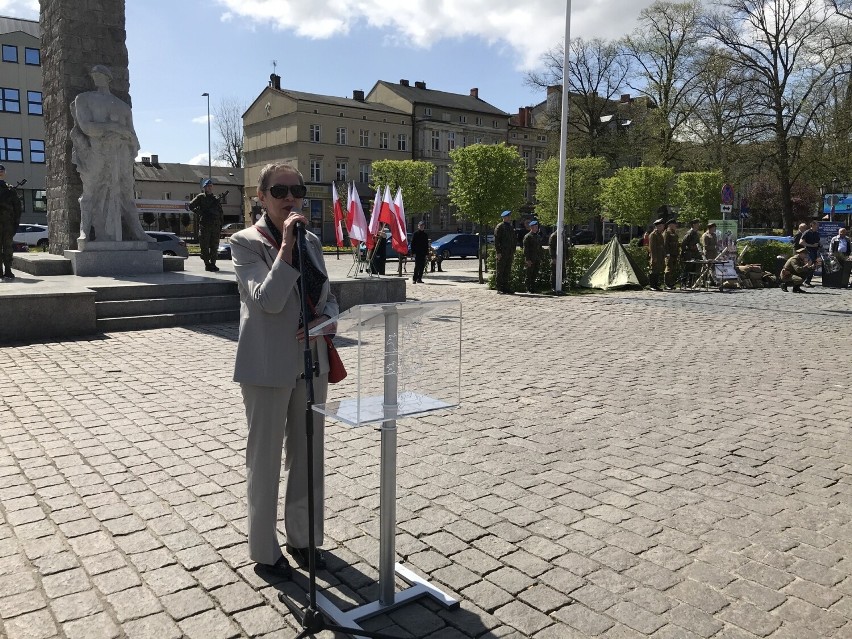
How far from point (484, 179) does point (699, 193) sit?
15.4 meters

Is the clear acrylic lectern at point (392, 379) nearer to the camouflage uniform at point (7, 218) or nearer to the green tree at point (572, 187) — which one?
the camouflage uniform at point (7, 218)

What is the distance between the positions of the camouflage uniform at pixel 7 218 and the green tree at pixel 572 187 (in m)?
33.8

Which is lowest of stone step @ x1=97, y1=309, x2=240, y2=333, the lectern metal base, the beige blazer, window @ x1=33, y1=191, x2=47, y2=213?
the lectern metal base

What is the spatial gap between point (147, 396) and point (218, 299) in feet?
19.1

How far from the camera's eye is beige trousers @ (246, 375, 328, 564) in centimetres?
334

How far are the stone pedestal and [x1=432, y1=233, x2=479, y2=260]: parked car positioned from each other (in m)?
24.8

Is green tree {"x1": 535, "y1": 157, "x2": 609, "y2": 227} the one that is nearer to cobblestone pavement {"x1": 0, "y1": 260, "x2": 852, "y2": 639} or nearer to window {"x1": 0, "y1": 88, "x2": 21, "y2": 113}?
cobblestone pavement {"x1": 0, "y1": 260, "x2": 852, "y2": 639}

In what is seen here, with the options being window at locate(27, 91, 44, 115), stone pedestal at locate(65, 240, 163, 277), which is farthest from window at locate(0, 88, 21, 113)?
stone pedestal at locate(65, 240, 163, 277)

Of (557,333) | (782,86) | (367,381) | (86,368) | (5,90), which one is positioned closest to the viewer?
(367,381)

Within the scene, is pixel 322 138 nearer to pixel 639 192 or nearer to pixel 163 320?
pixel 639 192

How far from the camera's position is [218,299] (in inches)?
496

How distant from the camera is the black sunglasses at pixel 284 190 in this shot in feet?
10.4

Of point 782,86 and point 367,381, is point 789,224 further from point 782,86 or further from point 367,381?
point 367,381

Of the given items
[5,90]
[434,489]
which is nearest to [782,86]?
[434,489]
